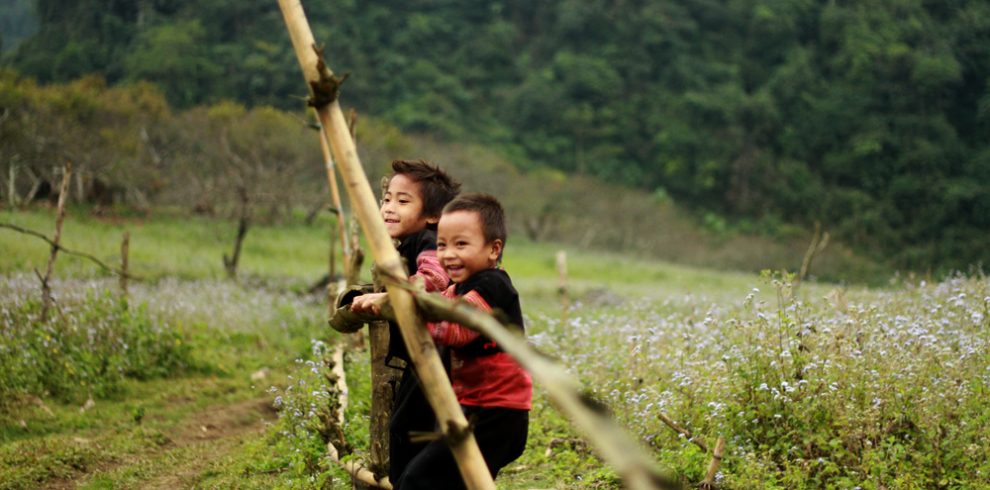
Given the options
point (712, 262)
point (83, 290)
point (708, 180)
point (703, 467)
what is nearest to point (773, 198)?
point (708, 180)

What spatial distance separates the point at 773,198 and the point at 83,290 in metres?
44.1

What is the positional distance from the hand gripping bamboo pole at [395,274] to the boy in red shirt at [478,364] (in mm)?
599

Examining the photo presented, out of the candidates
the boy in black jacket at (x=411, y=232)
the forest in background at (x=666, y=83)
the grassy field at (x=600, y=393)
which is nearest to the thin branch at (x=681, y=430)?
the grassy field at (x=600, y=393)

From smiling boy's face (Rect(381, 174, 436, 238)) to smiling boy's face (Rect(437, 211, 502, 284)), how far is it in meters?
0.70

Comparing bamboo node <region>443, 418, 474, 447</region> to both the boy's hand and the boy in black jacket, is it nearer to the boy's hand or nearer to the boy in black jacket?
the boy's hand

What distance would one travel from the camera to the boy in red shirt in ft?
10.8

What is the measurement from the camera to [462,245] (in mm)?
3311

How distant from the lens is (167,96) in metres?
46.5

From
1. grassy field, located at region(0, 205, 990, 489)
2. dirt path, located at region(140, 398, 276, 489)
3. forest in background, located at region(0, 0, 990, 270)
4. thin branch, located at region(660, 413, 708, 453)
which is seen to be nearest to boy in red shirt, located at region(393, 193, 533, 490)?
grassy field, located at region(0, 205, 990, 489)

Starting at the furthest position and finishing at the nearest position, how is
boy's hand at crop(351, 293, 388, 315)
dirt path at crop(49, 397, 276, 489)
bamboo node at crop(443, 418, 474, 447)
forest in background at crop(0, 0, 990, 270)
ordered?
forest in background at crop(0, 0, 990, 270)
dirt path at crop(49, 397, 276, 489)
boy's hand at crop(351, 293, 388, 315)
bamboo node at crop(443, 418, 474, 447)

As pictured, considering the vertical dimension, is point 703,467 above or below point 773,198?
above

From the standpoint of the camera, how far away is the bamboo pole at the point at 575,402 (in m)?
1.88

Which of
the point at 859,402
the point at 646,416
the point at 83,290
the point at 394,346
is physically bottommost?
the point at 83,290

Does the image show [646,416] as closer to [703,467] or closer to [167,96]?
[703,467]
